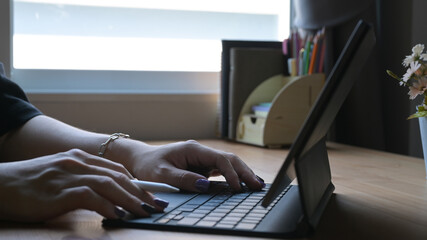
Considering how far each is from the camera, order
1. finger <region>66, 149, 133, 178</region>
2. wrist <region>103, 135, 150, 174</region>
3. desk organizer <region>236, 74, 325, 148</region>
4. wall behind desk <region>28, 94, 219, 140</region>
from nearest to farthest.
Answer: finger <region>66, 149, 133, 178</region>
wrist <region>103, 135, 150, 174</region>
desk organizer <region>236, 74, 325, 148</region>
wall behind desk <region>28, 94, 219, 140</region>

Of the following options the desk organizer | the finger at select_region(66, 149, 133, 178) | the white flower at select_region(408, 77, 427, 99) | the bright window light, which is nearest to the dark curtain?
the desk organizer

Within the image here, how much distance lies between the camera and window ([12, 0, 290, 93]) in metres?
1.85

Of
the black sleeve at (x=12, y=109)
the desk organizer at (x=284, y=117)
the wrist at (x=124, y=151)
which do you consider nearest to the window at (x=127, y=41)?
the desk organizer at (x=284, y=117)

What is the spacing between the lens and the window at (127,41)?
6.06 feet

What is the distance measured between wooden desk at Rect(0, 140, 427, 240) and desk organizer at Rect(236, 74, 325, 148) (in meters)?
0.32

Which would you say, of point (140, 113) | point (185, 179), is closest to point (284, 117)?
point (140, 113)

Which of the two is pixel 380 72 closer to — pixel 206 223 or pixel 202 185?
pixel 202 185

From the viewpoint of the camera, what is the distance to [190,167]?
2.92 ft

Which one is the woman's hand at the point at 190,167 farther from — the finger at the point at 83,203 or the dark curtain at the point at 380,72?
the dark curtain at the point at 380,72

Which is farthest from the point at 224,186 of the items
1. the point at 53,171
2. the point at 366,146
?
the point at 366,146

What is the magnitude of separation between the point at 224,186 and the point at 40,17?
4.04 ft

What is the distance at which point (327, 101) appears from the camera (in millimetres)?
567

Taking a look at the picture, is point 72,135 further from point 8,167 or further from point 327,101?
point 327,101

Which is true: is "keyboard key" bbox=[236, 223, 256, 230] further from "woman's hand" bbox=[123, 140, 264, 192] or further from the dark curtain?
the dark curtain
